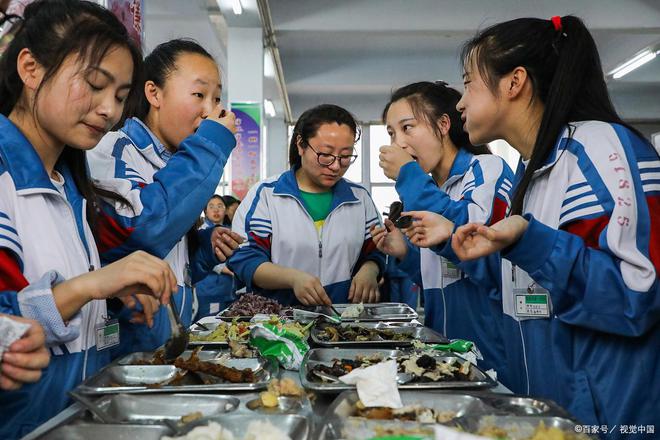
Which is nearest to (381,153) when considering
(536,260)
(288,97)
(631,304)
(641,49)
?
(536,260)

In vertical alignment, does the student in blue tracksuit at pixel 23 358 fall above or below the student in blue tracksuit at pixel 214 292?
above

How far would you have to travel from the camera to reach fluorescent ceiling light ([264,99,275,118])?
9900 millimetres

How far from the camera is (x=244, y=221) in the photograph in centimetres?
285

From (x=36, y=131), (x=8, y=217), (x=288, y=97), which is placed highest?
(x=288, y=97)

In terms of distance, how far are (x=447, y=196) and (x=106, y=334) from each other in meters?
1.26

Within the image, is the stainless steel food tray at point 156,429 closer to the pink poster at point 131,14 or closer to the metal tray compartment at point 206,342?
the metal tray compartment at point 206,342

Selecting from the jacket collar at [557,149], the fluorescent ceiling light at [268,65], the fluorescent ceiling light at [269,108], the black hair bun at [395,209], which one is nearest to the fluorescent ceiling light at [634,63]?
the fluorescent ceiling light at [268,65]

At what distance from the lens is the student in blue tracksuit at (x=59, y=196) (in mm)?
1114

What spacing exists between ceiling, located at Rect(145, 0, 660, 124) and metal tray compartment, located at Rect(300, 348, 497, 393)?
4408mm

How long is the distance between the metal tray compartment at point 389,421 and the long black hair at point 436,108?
1.56m

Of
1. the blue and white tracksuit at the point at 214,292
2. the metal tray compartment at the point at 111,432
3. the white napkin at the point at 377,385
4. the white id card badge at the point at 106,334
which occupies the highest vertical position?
the white id card badge at the point at 106,334

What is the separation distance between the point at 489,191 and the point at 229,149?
1002 mm

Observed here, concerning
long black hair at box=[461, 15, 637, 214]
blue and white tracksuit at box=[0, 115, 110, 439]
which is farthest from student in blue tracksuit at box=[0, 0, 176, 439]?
long black hair at box=[461, 15, 637, 214]

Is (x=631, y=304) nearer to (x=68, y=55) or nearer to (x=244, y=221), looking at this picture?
(x=68, y=55)
